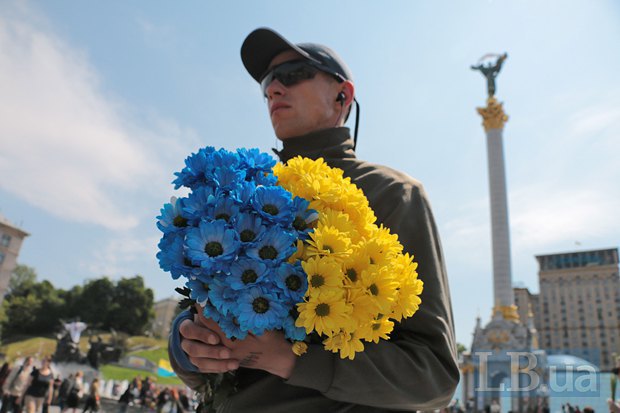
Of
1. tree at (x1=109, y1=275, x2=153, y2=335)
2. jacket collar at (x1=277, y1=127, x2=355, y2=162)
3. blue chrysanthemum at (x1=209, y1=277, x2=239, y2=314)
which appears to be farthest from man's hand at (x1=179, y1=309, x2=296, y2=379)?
tree at (x1=109, y1=275, x2=153, y2=335)

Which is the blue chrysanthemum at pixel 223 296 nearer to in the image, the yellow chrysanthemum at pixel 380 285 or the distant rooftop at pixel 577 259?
the yellow chrysanthemum at pixel 380 285

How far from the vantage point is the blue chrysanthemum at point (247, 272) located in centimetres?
125

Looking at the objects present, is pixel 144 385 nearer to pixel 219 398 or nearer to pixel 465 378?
pixel 219 398

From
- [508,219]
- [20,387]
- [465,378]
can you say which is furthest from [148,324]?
[20,387]

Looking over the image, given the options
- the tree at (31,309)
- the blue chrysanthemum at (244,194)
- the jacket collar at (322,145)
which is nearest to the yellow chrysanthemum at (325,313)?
the blue chrysanthemum at (244,194)

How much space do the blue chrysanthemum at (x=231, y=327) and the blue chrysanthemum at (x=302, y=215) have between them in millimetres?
313

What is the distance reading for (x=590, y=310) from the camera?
107000 millimetres

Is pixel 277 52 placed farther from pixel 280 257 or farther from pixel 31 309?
pixel 31 309

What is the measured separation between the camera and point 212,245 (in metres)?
1.27

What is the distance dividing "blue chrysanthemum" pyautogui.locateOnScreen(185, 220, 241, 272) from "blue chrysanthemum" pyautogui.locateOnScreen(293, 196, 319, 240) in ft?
0.67

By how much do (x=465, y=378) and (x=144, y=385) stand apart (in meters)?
29.0

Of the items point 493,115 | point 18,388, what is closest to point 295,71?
point 18,388

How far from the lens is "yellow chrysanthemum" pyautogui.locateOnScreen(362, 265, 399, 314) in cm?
136

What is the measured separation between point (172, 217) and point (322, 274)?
46 cm
